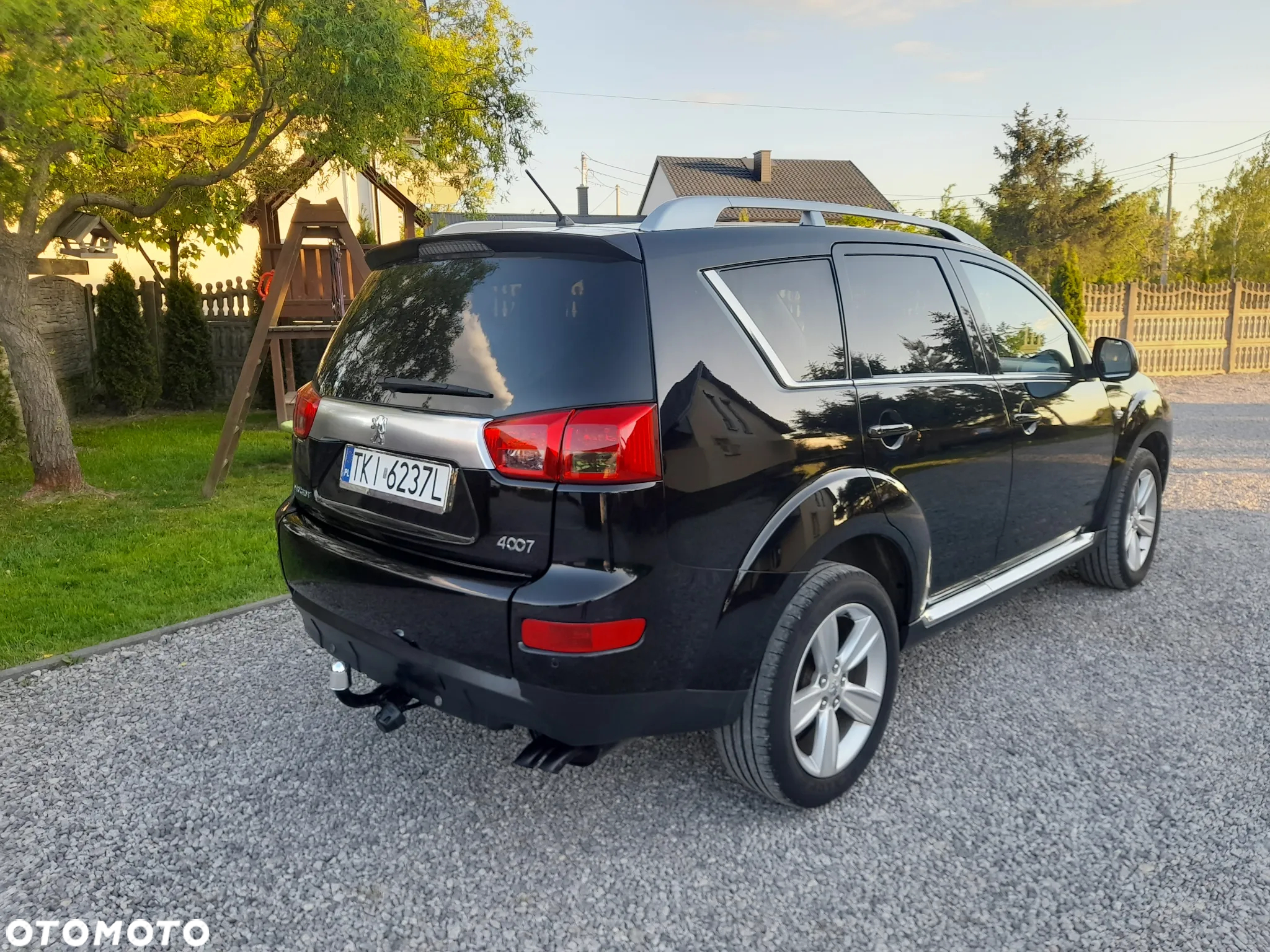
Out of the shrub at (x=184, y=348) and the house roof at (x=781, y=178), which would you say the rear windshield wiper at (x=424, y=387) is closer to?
the shrub at (x=184, y=348)

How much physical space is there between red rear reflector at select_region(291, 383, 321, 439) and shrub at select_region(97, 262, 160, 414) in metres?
11.0

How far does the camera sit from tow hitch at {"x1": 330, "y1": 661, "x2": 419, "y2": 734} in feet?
8.86

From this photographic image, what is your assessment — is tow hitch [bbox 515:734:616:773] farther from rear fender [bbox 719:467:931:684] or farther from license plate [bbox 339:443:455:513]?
license plate [bbox 339:443:455:513]

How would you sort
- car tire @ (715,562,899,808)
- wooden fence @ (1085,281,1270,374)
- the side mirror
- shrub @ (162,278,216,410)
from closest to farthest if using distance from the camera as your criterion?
car tire @ (715,562,899,808)
the side mirror
shrub @ (162,278,216,410)
wooden fence @ (1085,281,1270,374)

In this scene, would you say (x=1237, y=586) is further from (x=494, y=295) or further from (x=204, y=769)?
(x=204, y=769)

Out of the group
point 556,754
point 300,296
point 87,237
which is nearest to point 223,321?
point 87,237

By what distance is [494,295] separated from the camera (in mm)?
2605

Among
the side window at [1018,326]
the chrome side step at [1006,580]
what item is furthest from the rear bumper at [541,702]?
the side window at [1018,326]

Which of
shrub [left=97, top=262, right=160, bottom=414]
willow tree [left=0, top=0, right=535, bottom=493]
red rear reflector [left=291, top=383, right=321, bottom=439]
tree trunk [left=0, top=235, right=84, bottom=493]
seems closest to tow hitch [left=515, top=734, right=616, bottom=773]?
red rear reflector [left=291, top=383, right=321, bottom=439]

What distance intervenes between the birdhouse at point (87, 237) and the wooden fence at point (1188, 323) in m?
16.3

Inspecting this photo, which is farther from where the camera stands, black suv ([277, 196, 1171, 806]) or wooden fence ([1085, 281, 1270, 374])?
wooden fence ([1085, 281, 1270, 374])

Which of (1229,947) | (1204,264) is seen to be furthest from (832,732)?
(1204,264)

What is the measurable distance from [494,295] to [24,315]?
679 cm

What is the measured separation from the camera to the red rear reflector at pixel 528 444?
2301mm
